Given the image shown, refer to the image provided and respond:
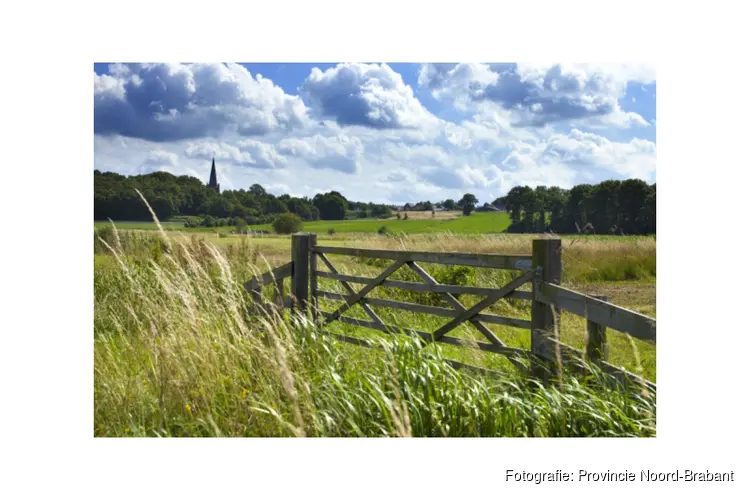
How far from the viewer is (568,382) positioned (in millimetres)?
4355

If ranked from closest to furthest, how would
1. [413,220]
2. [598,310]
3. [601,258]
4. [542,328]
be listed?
[598,310] → [542,328] → [601,258] → [413,220]

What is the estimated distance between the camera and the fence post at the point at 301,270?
7090 millimetres

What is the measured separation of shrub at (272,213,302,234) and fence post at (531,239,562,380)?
40.7 ft

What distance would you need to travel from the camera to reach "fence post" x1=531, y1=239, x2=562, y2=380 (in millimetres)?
4672

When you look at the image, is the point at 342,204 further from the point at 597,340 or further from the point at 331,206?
the point at 597,340

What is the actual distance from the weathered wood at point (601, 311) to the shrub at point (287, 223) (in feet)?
41.4

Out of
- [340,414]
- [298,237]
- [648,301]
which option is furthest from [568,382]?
[648,301]

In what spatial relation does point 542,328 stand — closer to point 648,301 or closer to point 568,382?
point 568,382

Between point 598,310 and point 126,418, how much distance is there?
3.39 metres

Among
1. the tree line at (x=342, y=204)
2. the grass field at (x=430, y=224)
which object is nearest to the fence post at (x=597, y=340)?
the tree line at (x=342, y=204)

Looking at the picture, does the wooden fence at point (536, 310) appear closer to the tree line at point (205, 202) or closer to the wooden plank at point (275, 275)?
the wooden plank at point (275, 275)

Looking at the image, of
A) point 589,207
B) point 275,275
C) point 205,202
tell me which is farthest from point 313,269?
point 589,207

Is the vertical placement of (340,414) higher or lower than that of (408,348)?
lower
